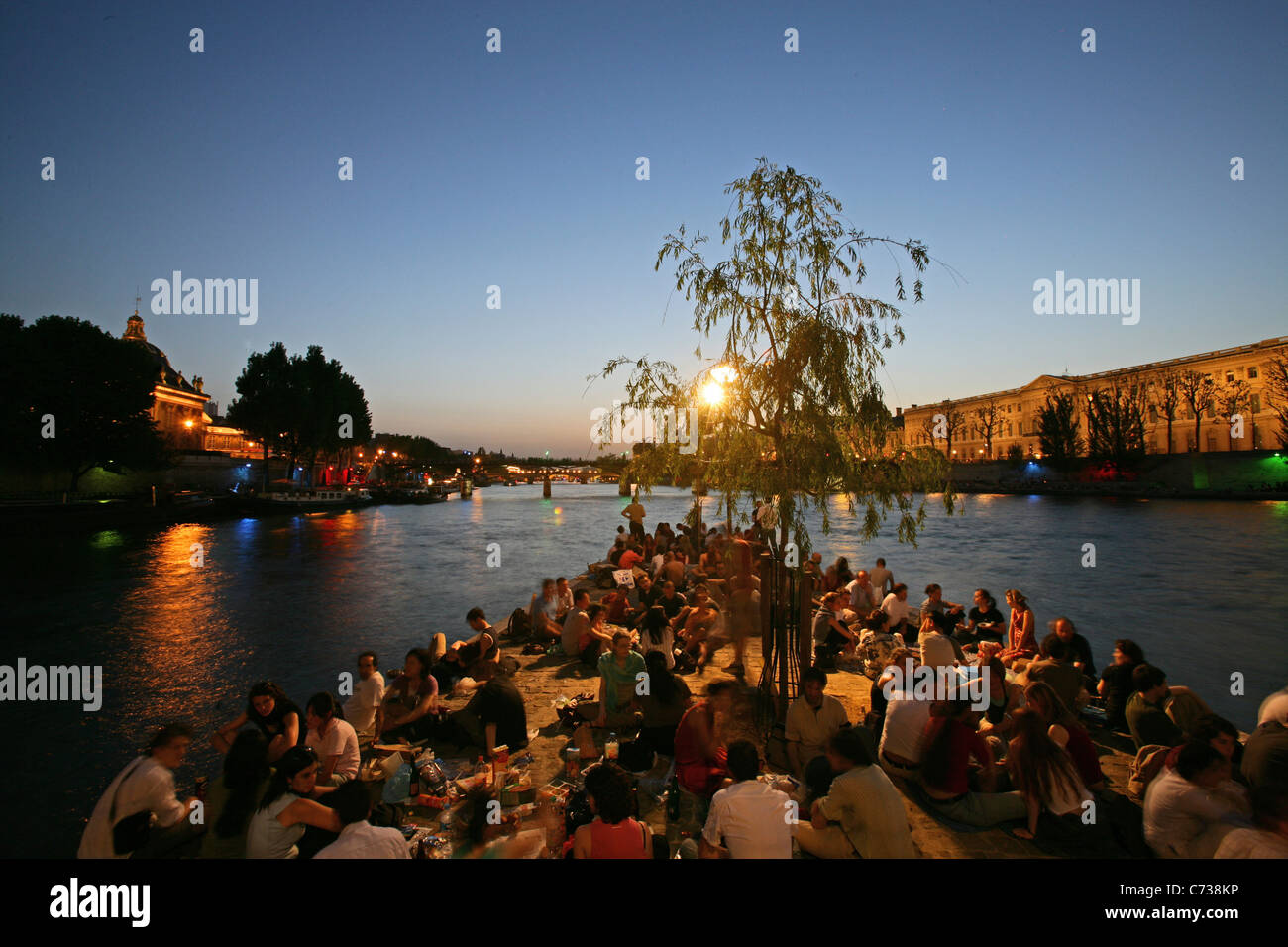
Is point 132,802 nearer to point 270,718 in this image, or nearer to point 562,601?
point 270,718

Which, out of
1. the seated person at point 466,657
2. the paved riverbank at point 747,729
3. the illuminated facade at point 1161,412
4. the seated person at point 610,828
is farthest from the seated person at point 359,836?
the illuminated facade at point 1161,412

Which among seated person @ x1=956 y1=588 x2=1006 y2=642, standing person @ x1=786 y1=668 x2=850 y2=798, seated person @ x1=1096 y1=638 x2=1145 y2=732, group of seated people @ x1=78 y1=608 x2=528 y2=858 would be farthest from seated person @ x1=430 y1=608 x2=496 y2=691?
seated person @ x1=956 y1=588 x2=1006 y2=642

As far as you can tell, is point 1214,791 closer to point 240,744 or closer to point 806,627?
point 806,627

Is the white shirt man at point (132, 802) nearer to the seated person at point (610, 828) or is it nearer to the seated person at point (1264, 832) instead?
the seated person at point (610, 828)

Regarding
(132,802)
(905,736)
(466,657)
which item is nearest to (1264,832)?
(905,736)

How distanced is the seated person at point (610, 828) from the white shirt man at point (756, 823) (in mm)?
584

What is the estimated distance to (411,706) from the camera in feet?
24.8

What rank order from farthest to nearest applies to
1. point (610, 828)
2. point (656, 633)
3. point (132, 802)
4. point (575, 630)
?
1. point (575, 630)
2. point (656, 633)
3. point (132, 802)
4. point (610, 828)

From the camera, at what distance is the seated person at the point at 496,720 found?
22.6 feet

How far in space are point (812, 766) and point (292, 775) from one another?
13.7 feet

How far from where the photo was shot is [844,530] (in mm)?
51250

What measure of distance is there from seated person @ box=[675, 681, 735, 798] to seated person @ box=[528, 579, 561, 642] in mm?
6566

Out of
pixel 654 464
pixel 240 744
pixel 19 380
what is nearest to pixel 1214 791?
pixel 654 464
